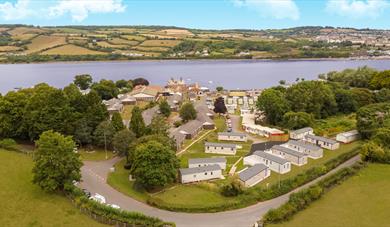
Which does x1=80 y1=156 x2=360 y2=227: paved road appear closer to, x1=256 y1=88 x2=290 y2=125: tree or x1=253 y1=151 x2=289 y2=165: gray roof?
x1=253 y1=151 x2=289 y2=165: gray roof

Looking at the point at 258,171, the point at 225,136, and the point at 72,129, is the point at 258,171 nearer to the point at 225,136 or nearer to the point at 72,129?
the point at 225,136

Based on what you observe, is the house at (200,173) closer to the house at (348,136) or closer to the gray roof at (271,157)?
the gray roof at (271,157)

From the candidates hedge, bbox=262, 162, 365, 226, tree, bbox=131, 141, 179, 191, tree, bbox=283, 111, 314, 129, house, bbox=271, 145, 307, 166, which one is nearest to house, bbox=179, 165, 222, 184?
tree, bbox=131, 141, 179, 191

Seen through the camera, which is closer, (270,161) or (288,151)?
(270,161)

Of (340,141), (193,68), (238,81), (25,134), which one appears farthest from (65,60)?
(340,141)

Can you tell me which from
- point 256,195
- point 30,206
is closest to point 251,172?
point 256,195

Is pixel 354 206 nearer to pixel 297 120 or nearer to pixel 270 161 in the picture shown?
pixel 270 161
